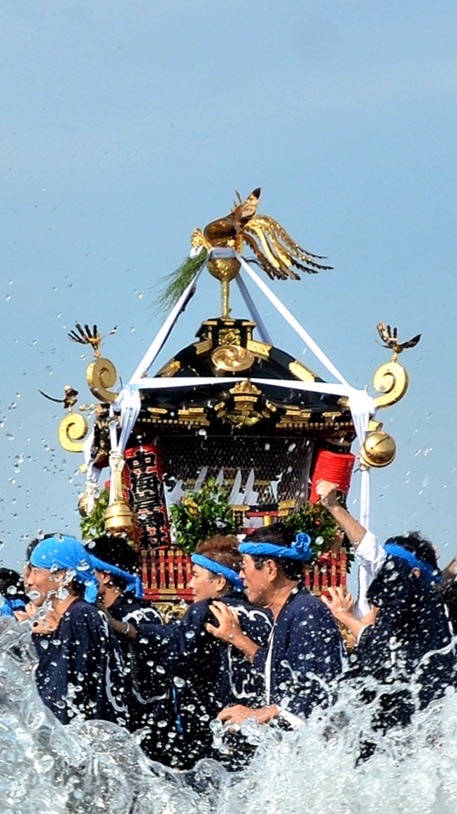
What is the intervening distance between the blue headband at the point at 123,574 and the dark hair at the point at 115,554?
2cm

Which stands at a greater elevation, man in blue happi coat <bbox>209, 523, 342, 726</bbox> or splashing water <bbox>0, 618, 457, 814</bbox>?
man in blue happi coat <bbox>209, 523, 342, 726</bbox>

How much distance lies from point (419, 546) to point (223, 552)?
1.28 metres

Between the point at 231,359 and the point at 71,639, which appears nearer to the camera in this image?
the point at 71,639

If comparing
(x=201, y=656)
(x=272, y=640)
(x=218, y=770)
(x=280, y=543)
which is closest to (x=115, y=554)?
(x=201, y=656)

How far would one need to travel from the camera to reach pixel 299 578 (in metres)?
7.52

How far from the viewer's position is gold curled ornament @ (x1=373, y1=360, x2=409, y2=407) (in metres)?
13.9

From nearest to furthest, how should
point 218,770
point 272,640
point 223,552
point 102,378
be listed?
1. point 218,770
2. point 272,640
3. point 223,552
4. point 102,378

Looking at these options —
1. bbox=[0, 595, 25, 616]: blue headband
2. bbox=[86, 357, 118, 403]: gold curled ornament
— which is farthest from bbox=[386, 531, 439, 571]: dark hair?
bbox=[86, 357, 118, 403]: gold curled ornament

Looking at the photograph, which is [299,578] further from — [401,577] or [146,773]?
[146,773]

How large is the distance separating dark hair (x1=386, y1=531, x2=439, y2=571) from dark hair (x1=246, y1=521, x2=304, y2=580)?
463mm

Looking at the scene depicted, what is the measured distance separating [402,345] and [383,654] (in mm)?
6824

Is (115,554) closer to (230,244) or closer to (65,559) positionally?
(65,559)

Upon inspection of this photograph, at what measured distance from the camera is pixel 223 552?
8.55 meters

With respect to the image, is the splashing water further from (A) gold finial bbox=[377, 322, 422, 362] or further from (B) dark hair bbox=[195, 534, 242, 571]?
(A) gold finial bbox=[377, 322, 422, 362]
